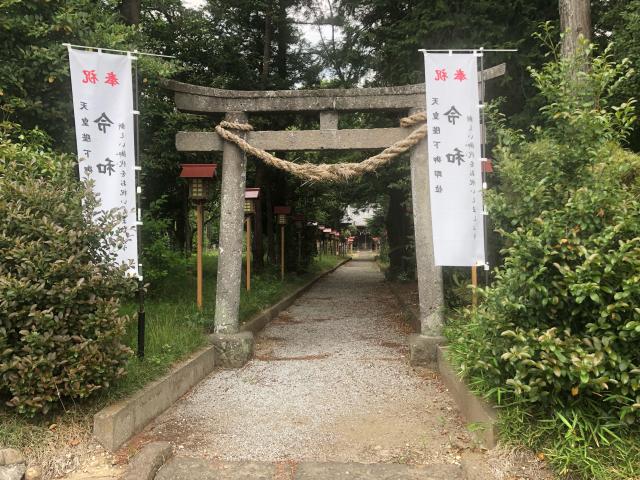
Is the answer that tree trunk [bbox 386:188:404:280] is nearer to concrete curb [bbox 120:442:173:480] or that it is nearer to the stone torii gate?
the stone torii gate

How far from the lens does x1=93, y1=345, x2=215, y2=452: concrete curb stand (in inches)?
148

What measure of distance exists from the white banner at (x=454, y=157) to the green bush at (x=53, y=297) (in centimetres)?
376

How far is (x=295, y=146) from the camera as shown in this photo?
6.69m

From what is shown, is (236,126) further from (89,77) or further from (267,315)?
(267,315)

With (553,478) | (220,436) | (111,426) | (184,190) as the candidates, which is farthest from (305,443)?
(184,190)

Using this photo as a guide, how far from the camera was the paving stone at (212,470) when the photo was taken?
3.52m

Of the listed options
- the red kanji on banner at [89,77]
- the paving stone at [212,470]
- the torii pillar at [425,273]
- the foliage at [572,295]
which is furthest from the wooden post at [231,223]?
the foliage at [572,295]

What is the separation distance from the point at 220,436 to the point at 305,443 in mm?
785

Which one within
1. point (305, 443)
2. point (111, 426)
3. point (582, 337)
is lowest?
point (305, 443)

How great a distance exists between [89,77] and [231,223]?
2.52 meters

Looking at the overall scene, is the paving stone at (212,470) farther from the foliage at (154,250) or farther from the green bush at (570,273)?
the foliage at (154,250)

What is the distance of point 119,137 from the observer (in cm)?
541

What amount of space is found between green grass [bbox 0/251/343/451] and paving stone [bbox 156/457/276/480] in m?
0.81

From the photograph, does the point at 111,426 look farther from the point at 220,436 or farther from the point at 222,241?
the point at 222,241
